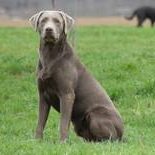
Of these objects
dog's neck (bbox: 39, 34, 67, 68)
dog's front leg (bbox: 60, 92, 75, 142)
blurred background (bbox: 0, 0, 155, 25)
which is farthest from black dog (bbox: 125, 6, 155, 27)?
dog's front leg (bbox: 60, 92, 75, 142)

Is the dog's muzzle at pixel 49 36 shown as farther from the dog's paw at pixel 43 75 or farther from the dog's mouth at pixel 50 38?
the dog's paw at pixel 43 75

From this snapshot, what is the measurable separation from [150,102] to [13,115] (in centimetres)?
230

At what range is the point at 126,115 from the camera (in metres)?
10.7

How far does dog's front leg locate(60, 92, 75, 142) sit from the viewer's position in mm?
7898

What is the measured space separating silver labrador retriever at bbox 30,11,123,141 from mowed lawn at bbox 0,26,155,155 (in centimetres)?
22

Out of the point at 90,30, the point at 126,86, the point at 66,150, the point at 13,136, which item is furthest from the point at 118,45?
the point at 66,150

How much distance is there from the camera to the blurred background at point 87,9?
41312mm

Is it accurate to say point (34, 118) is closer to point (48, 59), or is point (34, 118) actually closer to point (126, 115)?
point (126, 115)

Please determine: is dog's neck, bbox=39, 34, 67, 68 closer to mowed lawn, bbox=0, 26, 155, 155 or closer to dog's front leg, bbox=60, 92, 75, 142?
dog's front leg, bbox=60, 92, 75, 142

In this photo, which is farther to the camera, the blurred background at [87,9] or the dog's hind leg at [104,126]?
the blurred background at [87,9]

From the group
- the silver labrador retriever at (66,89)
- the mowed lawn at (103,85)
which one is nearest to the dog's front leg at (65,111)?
the silver labrador retriever at (66,89)

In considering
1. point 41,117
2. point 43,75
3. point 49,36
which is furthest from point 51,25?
point 41,117

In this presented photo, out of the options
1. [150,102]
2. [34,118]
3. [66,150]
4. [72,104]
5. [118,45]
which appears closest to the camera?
[66,150]

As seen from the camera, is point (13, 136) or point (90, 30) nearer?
point (13, 136)
